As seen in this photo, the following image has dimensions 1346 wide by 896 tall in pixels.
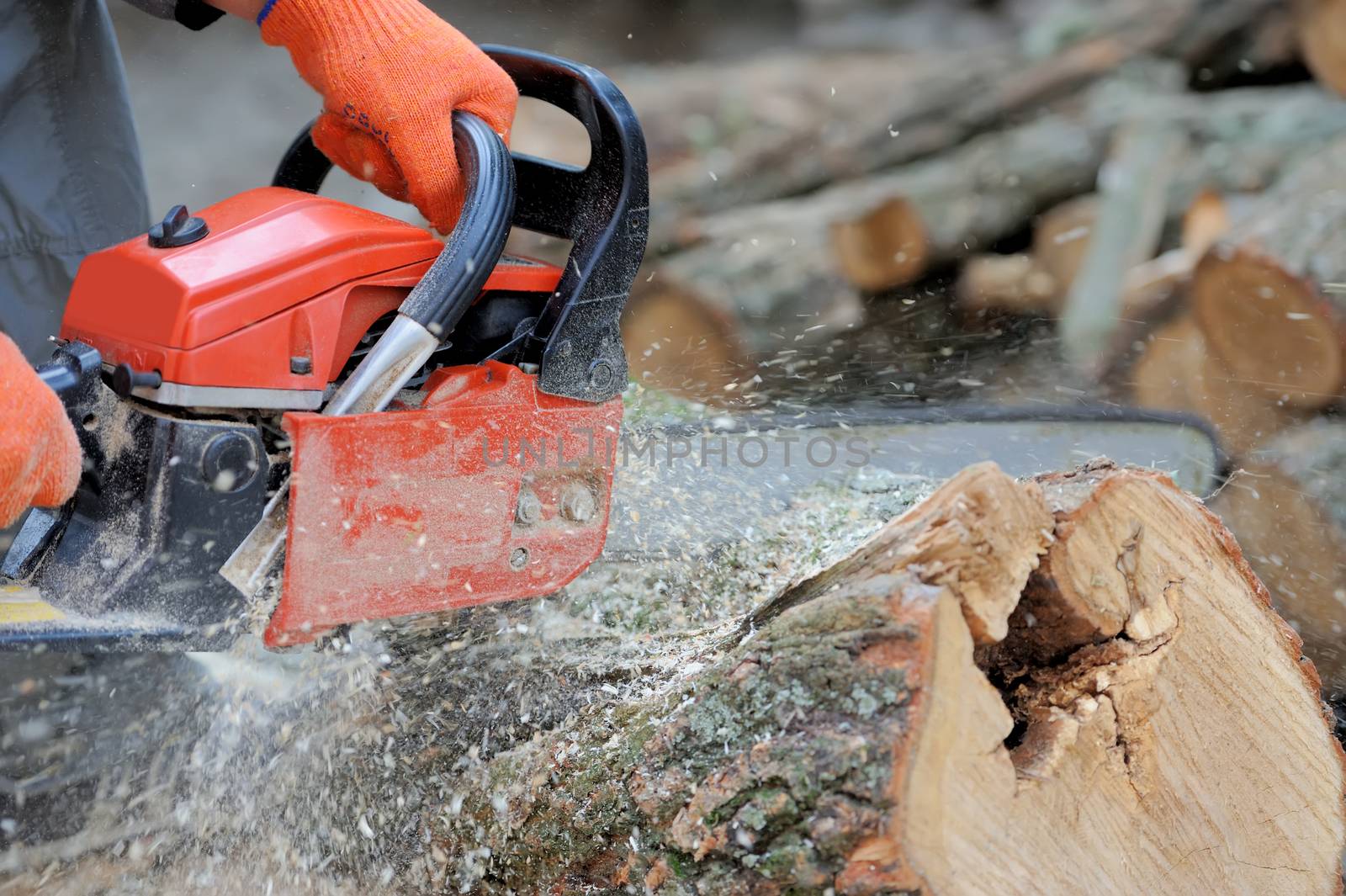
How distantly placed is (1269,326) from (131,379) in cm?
269

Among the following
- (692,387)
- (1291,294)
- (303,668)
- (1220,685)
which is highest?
(1220,685)

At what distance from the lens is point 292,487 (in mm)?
1188

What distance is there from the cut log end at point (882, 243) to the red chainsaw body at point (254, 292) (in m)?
2.48

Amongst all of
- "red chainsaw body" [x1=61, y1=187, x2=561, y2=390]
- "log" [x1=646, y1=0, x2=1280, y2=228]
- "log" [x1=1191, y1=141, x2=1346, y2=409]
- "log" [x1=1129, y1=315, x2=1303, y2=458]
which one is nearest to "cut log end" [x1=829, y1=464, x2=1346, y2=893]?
"red chainsaw body" [x1=61, y1=187, x2=561, y2=390]

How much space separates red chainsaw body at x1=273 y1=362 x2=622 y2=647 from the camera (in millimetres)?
1215

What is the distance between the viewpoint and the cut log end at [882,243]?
3.63 meters

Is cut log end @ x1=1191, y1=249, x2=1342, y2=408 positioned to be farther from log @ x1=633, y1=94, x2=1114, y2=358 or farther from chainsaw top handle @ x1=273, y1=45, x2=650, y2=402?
chainsaw top handle @ x1=273, y1=45, x2=650, y2=402

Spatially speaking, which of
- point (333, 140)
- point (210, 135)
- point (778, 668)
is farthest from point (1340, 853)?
point (210, 135)

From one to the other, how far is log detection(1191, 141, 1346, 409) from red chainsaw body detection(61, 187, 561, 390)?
2.25 meters

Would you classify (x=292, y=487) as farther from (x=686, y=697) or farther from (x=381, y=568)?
(x=686, y=697)

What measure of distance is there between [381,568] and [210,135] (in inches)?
152

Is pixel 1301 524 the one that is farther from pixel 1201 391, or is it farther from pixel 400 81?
pixel 400 81

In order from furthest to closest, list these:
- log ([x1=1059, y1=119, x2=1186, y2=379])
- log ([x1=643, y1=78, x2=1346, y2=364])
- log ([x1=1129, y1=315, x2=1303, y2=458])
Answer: log ([x1=643, y1=78, x2=1346, y2=364])
log ([x1=1059, y1=119, x2=1186, y2=379])
log ([x1=1129, y1=315, x2=1303, y2=458])

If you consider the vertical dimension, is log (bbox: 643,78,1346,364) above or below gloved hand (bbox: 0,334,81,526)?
below
